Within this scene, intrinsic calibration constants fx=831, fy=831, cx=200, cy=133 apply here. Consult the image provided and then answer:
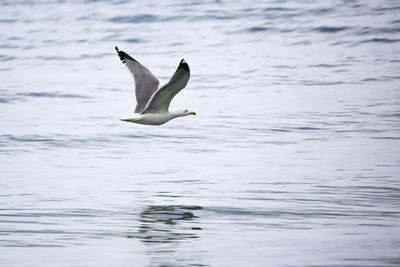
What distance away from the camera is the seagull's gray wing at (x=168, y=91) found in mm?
9320

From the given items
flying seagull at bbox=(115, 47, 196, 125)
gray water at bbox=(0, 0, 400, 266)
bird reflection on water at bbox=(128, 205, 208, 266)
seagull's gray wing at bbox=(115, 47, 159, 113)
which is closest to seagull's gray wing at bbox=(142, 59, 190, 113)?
flying seagull at bbox=(115, 47, 196, 125)

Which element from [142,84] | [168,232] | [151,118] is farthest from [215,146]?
[168,232]

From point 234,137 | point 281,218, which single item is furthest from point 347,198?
point 234,137

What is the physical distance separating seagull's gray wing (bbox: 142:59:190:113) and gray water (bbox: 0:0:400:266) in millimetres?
987

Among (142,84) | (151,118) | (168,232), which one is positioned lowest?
(168,232)

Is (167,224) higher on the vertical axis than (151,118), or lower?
lower

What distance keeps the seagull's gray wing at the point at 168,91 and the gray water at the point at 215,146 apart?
3.24 ft

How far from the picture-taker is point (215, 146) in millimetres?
12602

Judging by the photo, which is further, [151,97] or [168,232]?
[151,97]

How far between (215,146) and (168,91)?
2.81 meters

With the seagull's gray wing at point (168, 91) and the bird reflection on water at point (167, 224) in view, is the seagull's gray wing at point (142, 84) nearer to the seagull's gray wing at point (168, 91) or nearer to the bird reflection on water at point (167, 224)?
the seagull's gray wing at point (168, 91)

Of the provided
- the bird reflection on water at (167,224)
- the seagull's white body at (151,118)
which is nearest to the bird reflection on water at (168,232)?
the bird reflection on water at (167,224)

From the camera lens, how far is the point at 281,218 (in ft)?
29.4

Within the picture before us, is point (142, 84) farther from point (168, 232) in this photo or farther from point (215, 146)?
point (168, 232)
